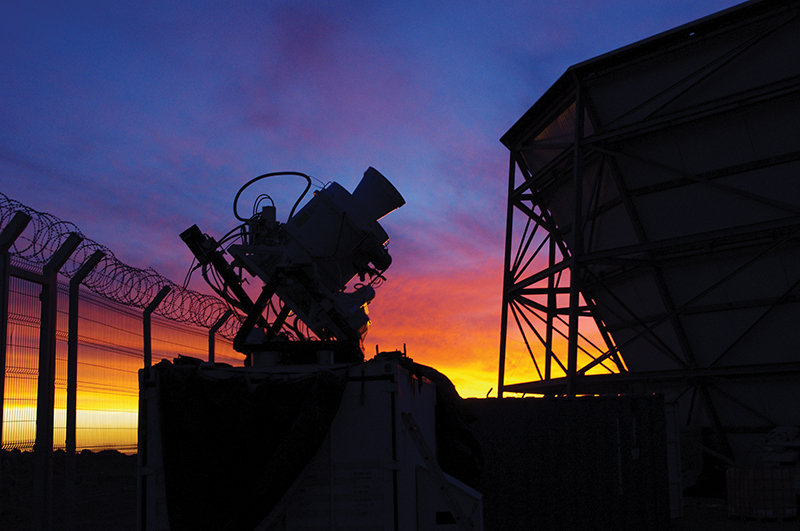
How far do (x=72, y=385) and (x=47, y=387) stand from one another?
0.42m

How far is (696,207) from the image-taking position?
607 inches

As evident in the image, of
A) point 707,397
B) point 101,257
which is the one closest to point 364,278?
point 101,257

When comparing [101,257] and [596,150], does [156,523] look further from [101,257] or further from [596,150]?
[596,150]

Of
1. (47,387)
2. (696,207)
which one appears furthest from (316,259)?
(696,207)

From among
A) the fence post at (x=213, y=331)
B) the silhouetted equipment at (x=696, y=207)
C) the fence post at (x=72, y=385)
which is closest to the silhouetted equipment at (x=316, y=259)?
the fence post at (x=72, y=385)

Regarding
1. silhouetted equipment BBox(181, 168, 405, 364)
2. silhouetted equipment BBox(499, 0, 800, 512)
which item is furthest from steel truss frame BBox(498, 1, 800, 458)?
silhouetted equipment BBox(181, 168, 405, 364)

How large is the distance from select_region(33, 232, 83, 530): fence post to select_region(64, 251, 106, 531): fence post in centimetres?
30

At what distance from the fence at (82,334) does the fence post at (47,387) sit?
0.7 inches

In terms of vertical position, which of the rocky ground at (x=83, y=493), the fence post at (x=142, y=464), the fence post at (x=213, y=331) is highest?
the fence post at (x=213, y=331)

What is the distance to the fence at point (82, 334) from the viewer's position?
7.59 m

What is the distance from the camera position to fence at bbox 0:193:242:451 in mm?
7586

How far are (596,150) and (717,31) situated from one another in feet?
11.2

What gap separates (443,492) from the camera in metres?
6.00

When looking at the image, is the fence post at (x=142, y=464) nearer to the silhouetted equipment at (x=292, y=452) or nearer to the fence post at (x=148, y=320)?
the silhouetted equipment at (x=292, y=452)
